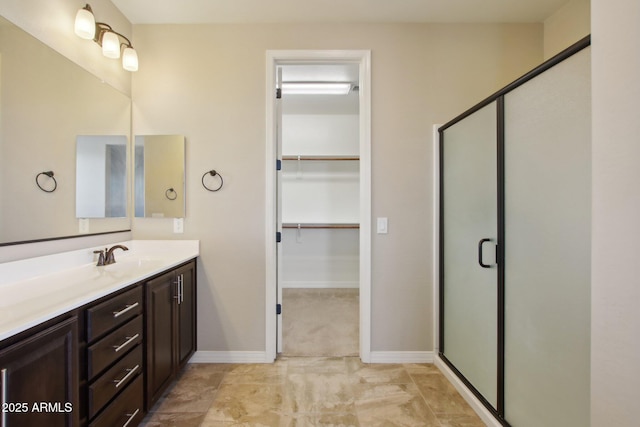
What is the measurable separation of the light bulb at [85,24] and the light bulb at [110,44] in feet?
0.33

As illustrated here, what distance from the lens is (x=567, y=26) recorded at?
6.59 feet

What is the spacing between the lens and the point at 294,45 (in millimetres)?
2148

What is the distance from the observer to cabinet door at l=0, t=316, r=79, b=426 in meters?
0.80

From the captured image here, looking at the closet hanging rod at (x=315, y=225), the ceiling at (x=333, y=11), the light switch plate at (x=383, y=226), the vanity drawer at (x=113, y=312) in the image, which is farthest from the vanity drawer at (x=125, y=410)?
the closet hanging rod at (x=315, y=225)

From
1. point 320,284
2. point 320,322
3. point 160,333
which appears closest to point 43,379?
point 160,333

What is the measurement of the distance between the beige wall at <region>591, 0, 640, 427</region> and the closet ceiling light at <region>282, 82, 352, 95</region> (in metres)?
2.51

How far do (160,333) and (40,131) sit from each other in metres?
1.28

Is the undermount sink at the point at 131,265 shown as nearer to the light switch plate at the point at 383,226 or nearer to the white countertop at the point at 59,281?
the white countertop at the point at 59,281

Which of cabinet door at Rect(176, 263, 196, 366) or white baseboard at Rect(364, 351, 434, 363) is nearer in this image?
cabinet door at Rect(176, 263, 196, 366)

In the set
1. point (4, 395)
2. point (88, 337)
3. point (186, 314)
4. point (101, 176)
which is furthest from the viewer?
point (186, 314)

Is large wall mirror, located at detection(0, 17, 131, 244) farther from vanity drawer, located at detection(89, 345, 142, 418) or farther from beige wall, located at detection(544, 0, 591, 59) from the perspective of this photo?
beige wall, located at detection(544, 0, 591, 59)

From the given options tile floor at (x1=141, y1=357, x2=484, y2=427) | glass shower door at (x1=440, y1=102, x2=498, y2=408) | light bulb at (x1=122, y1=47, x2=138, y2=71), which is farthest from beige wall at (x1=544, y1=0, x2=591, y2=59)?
light bulb at (x1=122, y1=47, x2=138, y2=71)

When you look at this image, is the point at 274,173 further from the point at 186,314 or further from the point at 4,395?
the point at 4,395

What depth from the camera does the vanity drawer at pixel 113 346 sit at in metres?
1.09
